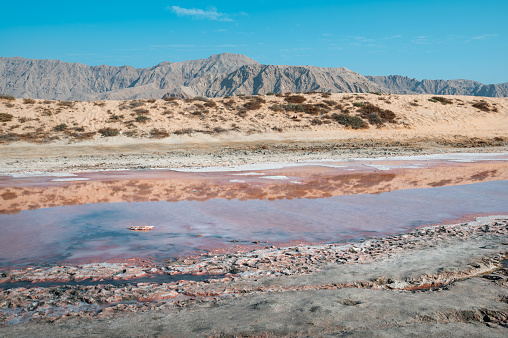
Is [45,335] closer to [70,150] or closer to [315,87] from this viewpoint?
[70,150]

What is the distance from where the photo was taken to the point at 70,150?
83.1 ft

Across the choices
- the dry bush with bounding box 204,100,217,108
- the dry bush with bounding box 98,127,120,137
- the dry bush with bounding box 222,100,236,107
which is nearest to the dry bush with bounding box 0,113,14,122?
the dry bush with bounding box 98,127,120,137

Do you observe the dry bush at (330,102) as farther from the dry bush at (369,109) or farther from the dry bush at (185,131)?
the dry bush at (185,131)

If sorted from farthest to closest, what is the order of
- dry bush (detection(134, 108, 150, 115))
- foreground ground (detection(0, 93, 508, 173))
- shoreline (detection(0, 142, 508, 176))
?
dry bush (detection(134, 108, 150, 115))
foreground ground (detection(0, 93, 508, 173))
shoreline (detection(0, 142, 508, 176))

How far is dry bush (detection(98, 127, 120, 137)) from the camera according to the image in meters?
30.2

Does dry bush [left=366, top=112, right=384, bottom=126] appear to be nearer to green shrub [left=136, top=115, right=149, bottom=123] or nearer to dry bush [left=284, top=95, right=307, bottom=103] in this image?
dry bush [left=284, top=95, right=307, bottom=103]

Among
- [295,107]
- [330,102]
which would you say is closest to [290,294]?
[295,107]

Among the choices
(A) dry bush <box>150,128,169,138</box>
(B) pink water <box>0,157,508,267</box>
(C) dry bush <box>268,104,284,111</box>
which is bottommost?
(B) pink water <box>0,157,508,267</box>

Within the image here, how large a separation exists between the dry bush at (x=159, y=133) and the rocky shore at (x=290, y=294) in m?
26.0

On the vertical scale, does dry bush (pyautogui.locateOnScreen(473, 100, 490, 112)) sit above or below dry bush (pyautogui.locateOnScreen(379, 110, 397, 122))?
above

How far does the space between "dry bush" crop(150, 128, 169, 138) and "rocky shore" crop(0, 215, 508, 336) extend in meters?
26.0

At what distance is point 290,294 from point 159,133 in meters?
28.2

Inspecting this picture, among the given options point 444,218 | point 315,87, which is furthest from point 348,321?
point 315,87

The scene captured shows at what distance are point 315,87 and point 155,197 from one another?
14594cm
